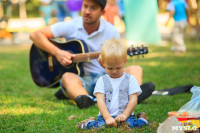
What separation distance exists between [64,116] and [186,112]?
1.24 meters

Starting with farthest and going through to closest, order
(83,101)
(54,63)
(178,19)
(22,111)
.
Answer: (178,19) < (54,63) < (83,101) < (22,111)

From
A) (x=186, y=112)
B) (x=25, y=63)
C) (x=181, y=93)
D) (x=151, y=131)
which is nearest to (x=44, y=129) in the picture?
(x=151, y=131)

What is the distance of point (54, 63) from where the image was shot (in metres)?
4.03

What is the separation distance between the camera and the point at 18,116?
3.07 meters

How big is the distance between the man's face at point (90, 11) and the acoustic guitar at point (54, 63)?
0.92ft

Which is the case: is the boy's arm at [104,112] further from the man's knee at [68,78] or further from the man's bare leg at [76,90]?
the man's knee at [68,78]

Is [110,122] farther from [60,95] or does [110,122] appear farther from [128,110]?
[60,95]

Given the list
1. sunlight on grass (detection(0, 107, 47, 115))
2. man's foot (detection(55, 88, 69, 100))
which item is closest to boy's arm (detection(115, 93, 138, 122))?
sunlight on grass (detection(0, 107, 47, 115))

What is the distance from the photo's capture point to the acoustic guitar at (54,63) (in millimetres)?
3795

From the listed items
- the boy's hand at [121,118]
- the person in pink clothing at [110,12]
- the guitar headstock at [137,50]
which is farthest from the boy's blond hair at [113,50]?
the person in pink clothing at [110,12]

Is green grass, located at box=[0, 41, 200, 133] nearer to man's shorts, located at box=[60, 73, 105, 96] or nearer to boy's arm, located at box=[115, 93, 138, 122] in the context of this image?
boy's arm, located at box=[115, 93, 138, 122]

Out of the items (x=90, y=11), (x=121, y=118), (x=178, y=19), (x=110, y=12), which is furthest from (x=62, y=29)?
(x=110, y=12)

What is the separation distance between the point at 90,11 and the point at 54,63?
83 centimetres

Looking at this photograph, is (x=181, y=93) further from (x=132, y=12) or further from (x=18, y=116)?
(x=132, y=12)
